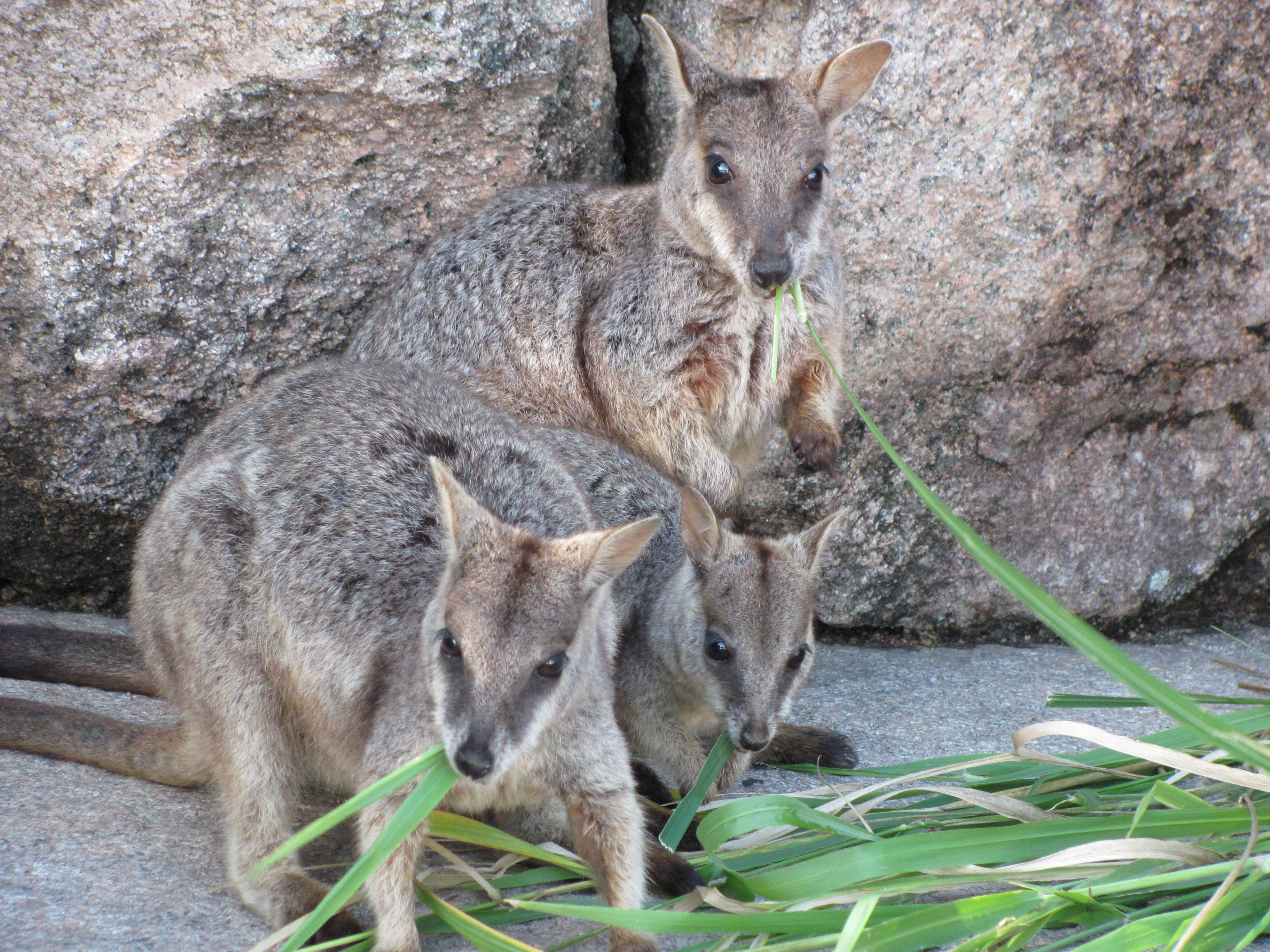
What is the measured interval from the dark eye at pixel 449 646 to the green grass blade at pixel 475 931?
1.79ft

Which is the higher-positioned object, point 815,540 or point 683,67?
point 683,67

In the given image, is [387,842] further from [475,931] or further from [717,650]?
[717,650]

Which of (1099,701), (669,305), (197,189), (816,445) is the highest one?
(197,189)

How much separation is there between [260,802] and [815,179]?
2519mm

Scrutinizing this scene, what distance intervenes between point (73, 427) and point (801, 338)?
254 centimetres

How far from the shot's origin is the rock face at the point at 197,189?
410cm

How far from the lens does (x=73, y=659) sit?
3.74m

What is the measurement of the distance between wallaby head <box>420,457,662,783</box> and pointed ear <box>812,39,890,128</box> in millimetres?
1970

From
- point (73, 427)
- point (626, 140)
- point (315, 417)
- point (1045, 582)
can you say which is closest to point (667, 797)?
point (315, 417)

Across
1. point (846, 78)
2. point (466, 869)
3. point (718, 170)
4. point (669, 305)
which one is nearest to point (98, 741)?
point (466, 869)

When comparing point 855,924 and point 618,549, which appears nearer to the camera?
point 855,924

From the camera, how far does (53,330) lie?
421cm

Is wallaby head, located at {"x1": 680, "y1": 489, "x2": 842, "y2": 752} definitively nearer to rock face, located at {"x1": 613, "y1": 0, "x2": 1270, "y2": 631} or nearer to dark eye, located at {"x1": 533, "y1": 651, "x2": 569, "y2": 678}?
dark eye, located at {"x1": 533, "y1": 651, "x2": 569, "y2": 678}

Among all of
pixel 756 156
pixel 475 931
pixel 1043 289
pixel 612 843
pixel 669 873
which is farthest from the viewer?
pixel 1043 289
